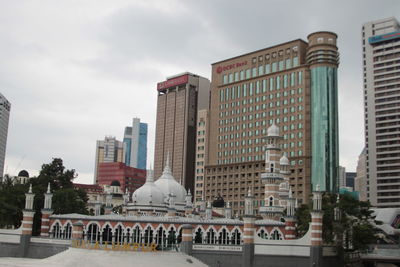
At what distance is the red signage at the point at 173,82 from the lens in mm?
186875

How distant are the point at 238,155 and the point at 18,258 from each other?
91454 mm

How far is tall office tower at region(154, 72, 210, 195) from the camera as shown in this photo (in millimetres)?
185375

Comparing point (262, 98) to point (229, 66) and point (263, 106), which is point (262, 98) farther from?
point (229, 66)

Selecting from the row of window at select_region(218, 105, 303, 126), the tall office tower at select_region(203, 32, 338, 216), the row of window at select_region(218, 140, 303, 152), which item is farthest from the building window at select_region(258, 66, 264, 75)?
the row of window at select_region(218, 140, 303, 152)

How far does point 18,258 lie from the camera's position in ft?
189

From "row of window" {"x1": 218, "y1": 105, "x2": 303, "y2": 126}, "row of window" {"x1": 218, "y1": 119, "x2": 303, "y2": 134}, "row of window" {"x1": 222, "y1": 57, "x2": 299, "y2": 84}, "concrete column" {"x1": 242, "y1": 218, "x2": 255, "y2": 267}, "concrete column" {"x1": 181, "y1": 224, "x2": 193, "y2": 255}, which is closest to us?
"concrete column" {"x1": 242, "y1": 218, "x2": 255, "y2": 267}

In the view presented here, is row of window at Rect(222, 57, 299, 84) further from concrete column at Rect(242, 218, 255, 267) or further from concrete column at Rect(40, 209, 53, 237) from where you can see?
concrete column at Rect(242, 218, 255, 267)

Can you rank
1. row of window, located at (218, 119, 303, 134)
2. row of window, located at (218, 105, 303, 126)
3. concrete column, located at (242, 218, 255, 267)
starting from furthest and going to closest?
row of window, located at (218, 105, 303, 126)
row of window, located at (218, 119, 303, 134)
concrete column, located at (242, 218, 255, 267)

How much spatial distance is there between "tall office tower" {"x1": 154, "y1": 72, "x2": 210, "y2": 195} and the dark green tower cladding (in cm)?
6813

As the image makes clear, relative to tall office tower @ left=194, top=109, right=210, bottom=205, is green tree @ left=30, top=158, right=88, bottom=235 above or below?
below

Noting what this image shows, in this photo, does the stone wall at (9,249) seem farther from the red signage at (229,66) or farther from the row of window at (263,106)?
the red signage at (229,66)

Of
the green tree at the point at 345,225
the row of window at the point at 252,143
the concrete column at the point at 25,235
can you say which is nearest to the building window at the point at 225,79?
the row of window at the point at 252,143

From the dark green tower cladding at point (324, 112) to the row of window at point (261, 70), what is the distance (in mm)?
8463

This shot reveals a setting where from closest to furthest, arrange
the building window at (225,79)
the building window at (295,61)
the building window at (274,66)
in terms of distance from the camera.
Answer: the building window at (295,61) → the building window at (274,66) → the building window at (225,79)
